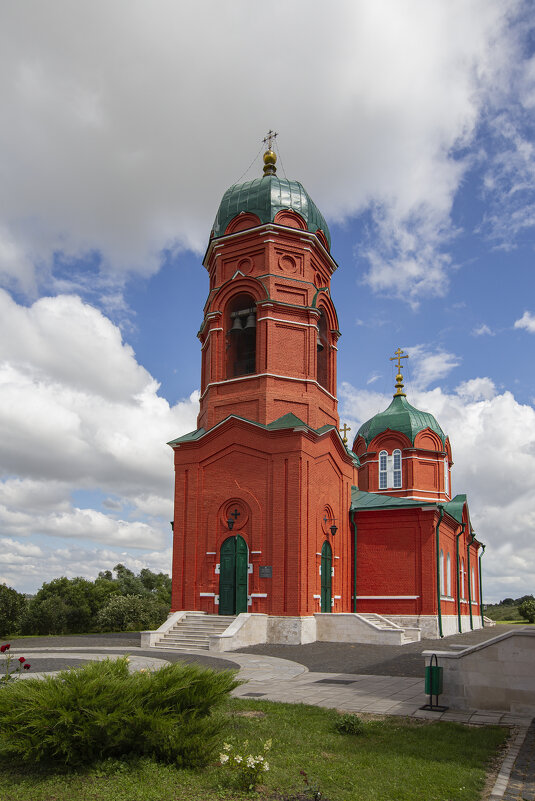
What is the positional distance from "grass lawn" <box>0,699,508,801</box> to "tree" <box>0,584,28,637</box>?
66.7 ft

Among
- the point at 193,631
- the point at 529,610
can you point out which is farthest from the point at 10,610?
the point at 529,610

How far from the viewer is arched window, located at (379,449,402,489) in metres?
33.5

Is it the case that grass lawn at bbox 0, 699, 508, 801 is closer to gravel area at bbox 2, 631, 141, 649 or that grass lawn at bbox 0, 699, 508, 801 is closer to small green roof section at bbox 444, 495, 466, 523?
gravel area at bbox 2, 631, 141, 649

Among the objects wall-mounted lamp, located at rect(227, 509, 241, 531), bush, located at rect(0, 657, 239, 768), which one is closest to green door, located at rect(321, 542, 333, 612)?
wall-mounted lamp, located at rect(227, 509, 241, 531)

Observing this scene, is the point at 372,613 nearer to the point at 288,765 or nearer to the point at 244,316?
the point at 244,316

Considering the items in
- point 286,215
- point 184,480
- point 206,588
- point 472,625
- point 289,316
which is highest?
point 286,215

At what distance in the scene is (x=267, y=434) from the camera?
818 inches

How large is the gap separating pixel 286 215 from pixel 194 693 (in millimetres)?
19319

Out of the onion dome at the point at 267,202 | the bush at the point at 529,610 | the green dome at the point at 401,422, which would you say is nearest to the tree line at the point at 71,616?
the green dome at the point at 401,422

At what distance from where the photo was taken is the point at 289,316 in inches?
885

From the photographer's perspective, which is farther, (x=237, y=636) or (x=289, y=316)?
(x=289, y=316)

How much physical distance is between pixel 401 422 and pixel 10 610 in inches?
786

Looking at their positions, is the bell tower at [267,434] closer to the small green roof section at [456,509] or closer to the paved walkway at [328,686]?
the paved walkway at [328,686]

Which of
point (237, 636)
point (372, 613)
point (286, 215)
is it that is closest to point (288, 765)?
point (237, 636)
